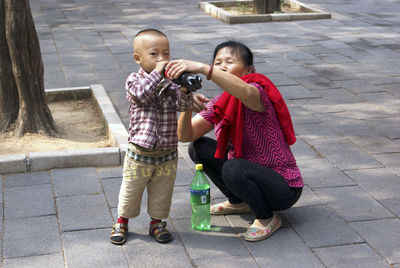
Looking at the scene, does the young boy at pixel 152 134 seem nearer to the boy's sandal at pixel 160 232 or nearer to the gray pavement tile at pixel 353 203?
the boy's sandal at pixel 160 232

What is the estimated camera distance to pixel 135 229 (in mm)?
3822

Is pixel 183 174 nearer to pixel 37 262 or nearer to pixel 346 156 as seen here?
pixel 346 156

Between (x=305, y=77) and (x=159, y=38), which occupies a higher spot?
(x=159, y=38)

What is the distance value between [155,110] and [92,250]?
0.92 m

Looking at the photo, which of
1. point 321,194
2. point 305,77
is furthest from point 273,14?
point 321,194

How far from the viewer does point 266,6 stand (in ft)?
37.9

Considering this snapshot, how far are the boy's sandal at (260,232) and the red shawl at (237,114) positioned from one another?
470 mm

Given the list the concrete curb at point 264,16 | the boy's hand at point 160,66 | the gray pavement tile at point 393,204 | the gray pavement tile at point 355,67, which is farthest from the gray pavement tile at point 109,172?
the concrete curb at point 264,16

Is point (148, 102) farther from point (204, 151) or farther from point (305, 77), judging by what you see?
point (305, 77)

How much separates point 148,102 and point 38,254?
1111 mm

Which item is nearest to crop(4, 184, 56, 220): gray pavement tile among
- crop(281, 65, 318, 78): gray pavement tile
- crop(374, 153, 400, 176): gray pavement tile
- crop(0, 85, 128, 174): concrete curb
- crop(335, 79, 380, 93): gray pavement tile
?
crop(0, 85, 128, 174): concrete curb

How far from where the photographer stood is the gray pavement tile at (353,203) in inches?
156

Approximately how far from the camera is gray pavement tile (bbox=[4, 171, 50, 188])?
14.7 ft

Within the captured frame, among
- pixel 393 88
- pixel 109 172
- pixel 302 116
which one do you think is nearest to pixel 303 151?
pixel 302 116
